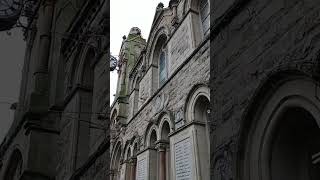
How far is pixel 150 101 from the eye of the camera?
11766 mm

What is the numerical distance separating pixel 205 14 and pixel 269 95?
6.15 meters

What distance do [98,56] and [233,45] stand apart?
352cm

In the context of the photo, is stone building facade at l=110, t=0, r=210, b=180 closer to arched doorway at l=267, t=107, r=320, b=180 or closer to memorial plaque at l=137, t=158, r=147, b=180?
memorial plaque at l=137, t=158, r=147, b=180

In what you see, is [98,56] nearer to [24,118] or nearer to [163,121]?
[24,118]

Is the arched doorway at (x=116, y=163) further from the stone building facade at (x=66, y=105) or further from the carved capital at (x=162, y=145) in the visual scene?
the stone building facade at (x=66, y=105)

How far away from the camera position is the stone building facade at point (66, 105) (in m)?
7.48

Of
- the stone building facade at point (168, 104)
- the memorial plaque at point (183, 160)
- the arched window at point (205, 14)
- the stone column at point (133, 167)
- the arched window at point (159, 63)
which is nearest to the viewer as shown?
the memorial plaque at point (183, 160)

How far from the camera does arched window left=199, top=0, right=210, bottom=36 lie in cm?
962

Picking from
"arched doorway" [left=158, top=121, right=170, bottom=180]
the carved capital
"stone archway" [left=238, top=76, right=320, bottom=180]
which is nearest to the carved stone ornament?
"arched doorway" [left=158, top=121, right=170, bottom=180]

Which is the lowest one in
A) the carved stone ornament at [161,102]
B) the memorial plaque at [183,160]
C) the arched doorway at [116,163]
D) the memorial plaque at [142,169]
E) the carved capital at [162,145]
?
the memorial plaque at [183,160]

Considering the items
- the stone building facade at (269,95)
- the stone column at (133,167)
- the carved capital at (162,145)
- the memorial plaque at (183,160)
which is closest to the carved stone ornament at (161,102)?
the carved capital at (162,145)

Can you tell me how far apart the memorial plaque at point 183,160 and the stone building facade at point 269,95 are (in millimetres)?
4081

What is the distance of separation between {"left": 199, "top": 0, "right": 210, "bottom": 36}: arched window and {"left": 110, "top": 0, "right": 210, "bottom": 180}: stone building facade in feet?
0.06

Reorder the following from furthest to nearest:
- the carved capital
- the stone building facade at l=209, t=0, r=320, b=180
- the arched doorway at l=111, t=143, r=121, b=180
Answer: the arched doorway at l=111, t=143, r=121, b=180
the carved capital
the stone building facade at l=209, t=0, r=320, b=180
